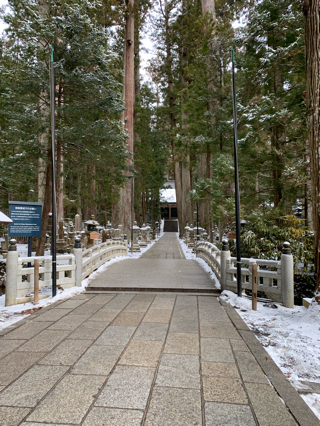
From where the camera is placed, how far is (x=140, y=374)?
255 centimetres

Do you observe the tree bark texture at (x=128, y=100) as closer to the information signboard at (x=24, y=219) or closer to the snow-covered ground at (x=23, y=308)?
the information signboard at (x=24, y=219)

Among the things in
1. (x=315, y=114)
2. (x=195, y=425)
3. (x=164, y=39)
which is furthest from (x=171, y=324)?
(x=164, y=39)

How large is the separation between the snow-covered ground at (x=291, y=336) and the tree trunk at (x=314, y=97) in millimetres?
509

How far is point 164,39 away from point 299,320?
1009 inches

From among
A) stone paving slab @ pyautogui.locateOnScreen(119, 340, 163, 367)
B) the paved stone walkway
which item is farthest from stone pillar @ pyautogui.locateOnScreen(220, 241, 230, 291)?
stone paving slab @ pyautogui.locateOnScreen(119, 340, 163, 367)

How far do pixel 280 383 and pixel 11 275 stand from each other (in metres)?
4.46

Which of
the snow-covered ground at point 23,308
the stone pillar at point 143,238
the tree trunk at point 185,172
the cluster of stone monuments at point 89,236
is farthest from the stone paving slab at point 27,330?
the tree trunk at point 185,172

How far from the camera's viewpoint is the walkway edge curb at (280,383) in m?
2.02

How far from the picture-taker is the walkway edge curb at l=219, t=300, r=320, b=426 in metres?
2.02

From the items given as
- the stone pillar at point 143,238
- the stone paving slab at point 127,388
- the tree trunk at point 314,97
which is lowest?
the stone paving slab at point 127,388

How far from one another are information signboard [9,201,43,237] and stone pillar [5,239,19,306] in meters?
0.44

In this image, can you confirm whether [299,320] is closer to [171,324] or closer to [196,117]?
[171,324]

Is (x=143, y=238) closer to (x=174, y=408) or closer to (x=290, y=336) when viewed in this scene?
(x=290, y=336)

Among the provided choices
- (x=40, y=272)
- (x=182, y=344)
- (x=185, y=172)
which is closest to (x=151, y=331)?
(x=182, y=344)
